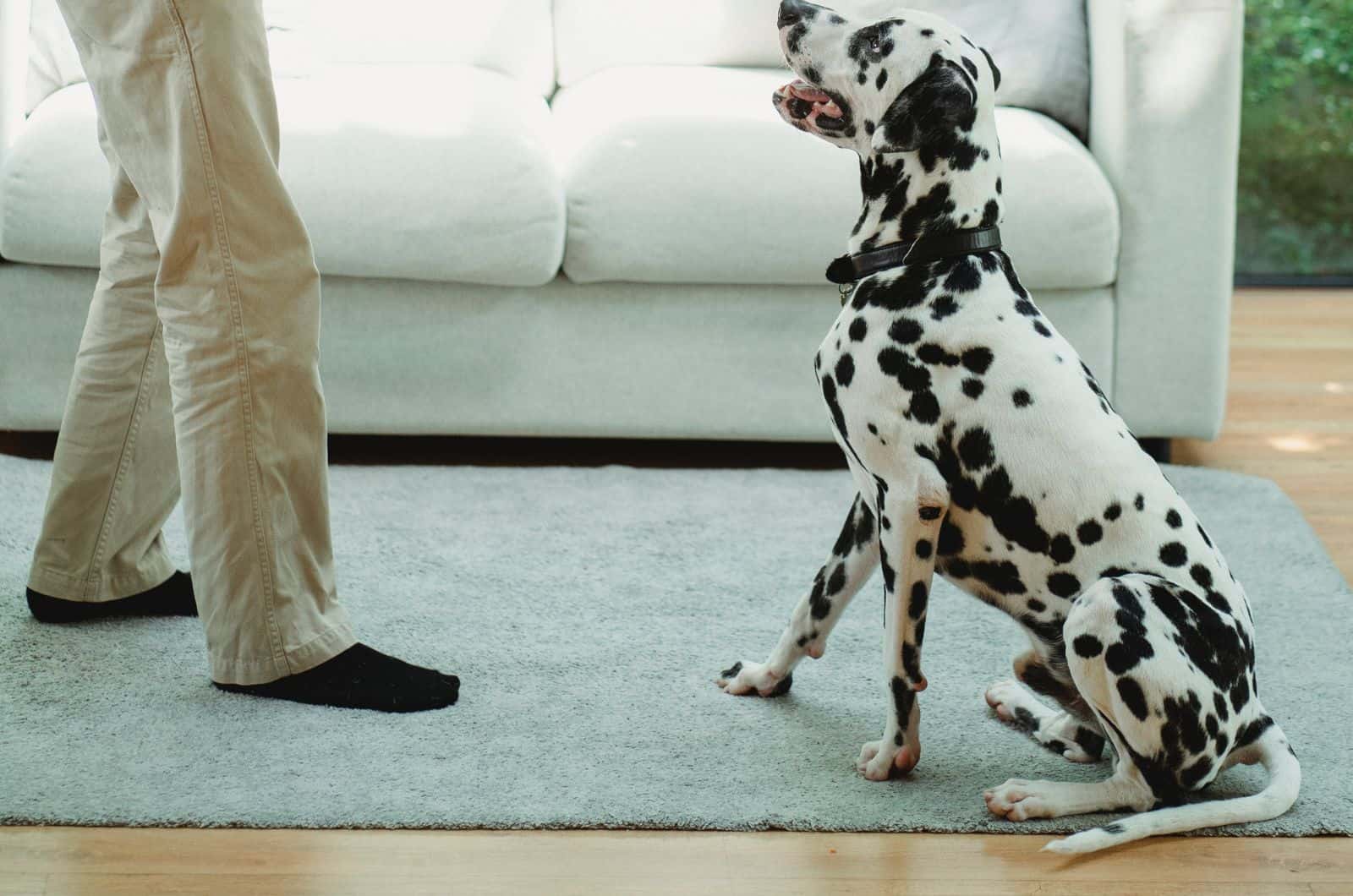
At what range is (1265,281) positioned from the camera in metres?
4.81

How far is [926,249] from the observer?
1.85 meters

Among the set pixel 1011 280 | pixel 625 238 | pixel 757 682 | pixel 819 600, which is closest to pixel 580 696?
pixel 757 682

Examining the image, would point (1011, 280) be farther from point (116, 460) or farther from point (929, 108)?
point (116, 460)

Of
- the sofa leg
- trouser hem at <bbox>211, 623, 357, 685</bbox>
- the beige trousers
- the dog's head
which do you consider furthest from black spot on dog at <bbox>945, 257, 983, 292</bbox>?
the sofa leg

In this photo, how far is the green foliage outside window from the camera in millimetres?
4738

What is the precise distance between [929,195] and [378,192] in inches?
49.9

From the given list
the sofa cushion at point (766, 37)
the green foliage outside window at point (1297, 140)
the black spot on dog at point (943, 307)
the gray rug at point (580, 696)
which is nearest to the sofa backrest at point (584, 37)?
the sofa cushion at point (766, 37)

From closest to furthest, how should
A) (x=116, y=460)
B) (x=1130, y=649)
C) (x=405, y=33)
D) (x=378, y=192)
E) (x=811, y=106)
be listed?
(x=1130, y=649)
(x=811, y=106)
(x=116, y=460)
(x=378, y=192)
(x=405, y=33)

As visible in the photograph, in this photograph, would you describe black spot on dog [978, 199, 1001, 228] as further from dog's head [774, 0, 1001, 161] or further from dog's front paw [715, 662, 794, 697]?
dog's front paw [715, 662, 794, 697]

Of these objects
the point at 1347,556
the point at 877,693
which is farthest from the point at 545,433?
the point at 1347,556

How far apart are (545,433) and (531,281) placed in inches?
12.7

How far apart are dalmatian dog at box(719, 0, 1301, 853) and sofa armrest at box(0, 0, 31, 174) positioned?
1674 mm

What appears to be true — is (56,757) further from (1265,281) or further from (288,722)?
(1265,281)

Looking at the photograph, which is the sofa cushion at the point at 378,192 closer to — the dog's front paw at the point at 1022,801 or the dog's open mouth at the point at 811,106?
the dog's open mouth at the point at 811,106
